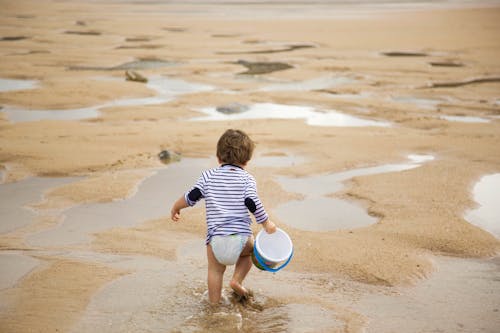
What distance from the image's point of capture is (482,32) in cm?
2528

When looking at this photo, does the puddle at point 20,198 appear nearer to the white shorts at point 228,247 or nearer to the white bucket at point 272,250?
the white shorts at point 228,247

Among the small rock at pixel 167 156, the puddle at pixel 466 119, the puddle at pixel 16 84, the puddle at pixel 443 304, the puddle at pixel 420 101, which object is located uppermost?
the puddle at pixel 443 304

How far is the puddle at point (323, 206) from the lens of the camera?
18.9 ft

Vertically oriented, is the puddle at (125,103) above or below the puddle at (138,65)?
above

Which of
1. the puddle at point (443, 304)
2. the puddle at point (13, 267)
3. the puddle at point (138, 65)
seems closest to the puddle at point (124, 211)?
the puddle at point (13, 267)

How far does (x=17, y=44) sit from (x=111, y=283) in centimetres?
2000

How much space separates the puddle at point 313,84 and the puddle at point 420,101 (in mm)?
1972

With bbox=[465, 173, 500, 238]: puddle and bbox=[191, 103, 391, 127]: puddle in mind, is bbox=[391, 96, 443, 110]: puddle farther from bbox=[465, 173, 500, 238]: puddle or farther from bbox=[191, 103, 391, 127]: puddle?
bbox=[465, 173, 500, 238]: puddle

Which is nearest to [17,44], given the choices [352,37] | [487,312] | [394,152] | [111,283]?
[352,37]

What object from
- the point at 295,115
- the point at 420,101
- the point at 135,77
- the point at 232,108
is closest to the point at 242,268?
the point at 295,115

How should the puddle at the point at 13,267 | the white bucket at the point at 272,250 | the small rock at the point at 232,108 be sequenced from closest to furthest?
the white bucket at the point at 272,250 < the puddle at the point at 13,267 < the small rock at the point at 232,108

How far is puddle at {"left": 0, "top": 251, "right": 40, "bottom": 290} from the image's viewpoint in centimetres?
434

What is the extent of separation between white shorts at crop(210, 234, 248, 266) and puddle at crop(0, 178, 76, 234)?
2.39 m

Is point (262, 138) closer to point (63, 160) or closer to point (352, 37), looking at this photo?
point (63, 160)
